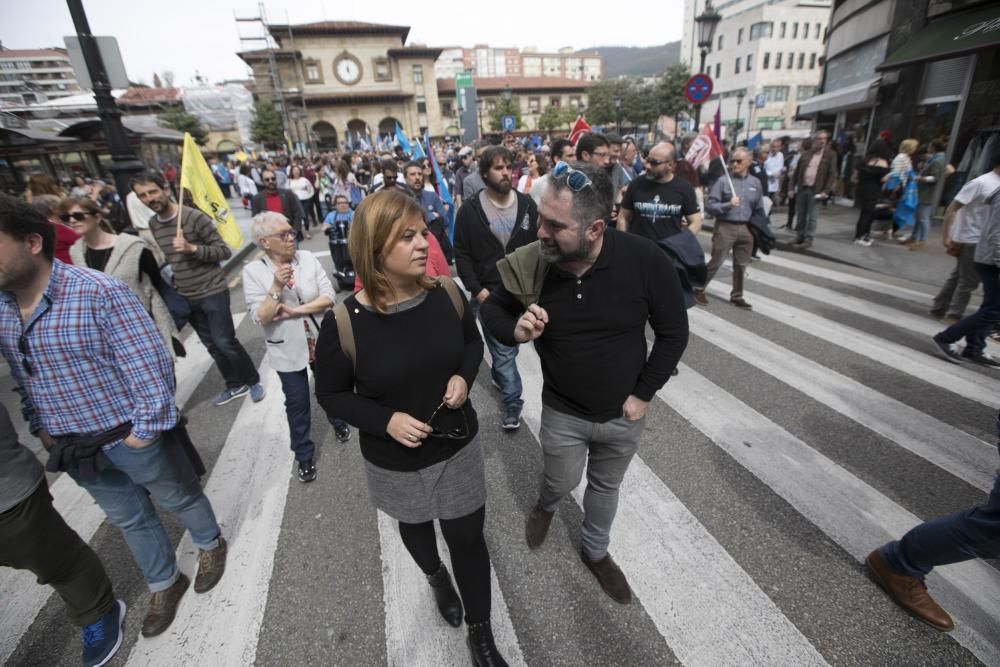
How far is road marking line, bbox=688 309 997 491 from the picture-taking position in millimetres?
3305

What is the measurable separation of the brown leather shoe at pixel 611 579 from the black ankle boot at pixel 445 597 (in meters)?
0.78

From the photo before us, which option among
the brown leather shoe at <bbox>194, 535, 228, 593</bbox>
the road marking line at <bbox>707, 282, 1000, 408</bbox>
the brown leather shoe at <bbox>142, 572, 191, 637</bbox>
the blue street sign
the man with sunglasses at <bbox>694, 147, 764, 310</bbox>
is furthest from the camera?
the blue street sign

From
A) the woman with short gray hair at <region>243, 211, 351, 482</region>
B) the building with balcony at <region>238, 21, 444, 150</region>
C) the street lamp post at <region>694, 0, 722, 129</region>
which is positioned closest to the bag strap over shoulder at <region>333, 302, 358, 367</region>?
the woman with short gray hair at <region>243, 211, 351, 482</region>

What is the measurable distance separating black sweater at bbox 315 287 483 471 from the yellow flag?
339cm

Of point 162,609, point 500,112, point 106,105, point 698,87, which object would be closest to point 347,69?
point 500,112

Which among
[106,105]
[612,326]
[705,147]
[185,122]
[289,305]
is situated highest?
[185,122]

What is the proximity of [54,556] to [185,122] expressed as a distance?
4459cm

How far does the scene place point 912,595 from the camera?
2.26 metres

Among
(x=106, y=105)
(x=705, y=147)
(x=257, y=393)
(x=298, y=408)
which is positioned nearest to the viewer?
(x=298, y=408)

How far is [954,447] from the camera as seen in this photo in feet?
11.3

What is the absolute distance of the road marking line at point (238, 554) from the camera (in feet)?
7.63

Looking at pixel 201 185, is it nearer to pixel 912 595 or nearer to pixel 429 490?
pixel 429 490

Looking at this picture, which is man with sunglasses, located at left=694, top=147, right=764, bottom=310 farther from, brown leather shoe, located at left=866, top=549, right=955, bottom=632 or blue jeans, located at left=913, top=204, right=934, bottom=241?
blue jeans, located at left=913, top=204, right=934, bottom=241

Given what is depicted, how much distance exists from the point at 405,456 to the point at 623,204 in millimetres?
3796
